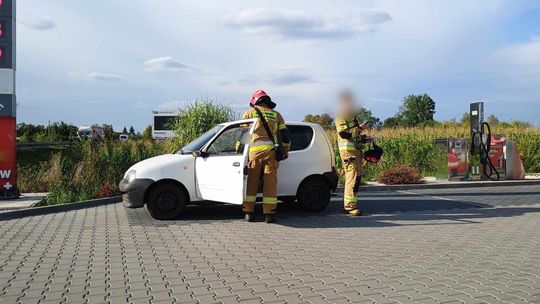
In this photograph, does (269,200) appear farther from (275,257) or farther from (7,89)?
(7,89)

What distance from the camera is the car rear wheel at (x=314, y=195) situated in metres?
9.78

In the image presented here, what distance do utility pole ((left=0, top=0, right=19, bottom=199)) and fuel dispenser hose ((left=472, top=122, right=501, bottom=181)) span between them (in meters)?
13.1

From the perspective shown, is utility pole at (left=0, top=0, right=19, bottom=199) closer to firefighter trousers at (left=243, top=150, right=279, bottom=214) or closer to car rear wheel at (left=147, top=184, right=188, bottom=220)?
car rear wheel at (left=147, top=184, right=188, bottom=220)

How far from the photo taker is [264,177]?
8789 mm

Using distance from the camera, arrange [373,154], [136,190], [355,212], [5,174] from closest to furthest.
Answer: [136,190], [355,212], [373,154], [5,174]

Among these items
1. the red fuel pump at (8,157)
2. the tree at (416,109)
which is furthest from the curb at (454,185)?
the tree at (416,109)

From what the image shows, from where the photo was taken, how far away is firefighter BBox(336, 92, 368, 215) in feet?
31.6

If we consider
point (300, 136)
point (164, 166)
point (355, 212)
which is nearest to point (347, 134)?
point (300, 136)

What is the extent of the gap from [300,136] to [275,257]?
12.4 ft

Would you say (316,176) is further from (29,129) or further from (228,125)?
(29,129)

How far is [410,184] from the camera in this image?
15.5 meters

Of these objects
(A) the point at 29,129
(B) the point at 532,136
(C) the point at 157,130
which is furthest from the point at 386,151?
(A) the point at 29,129

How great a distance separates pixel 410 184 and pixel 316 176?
21.6 ft

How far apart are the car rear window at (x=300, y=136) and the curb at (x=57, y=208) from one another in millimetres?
4771
